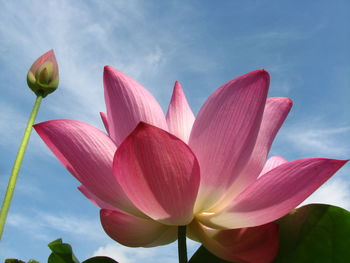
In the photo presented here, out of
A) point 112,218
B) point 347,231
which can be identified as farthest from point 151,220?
point 347,231

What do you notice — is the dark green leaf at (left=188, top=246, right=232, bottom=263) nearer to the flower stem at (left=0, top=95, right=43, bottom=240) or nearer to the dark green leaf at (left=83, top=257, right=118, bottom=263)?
the dark green leaf at (left=83, top=257, right=118, bottom=263)

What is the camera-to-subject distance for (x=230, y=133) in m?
0.56

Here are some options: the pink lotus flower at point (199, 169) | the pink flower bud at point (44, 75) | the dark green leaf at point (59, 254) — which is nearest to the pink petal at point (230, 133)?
the pink lotus flower at point (199, 169)

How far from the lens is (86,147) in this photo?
0.56 m

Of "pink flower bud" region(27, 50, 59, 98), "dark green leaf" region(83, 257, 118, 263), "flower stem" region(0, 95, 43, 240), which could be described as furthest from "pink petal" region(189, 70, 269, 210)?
"pink flower bud" region(27, 50, 59, 98)

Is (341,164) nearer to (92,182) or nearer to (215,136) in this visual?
(215,136)

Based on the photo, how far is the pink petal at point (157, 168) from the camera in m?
0.52

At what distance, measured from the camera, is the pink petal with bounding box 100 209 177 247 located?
2.04 feet

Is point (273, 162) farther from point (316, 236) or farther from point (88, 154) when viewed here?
point (88, 154)

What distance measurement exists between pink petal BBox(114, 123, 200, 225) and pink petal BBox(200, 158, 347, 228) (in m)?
0.08

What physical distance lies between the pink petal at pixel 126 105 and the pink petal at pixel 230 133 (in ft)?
0.27

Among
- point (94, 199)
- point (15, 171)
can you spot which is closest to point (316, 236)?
point (94, 199)

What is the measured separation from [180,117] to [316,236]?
0.99 ft

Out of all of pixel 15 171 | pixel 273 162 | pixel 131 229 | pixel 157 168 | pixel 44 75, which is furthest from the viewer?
pixel 44 75
